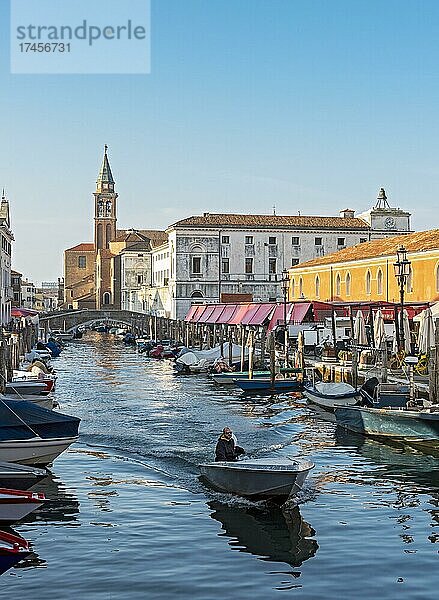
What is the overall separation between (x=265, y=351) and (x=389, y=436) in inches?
960

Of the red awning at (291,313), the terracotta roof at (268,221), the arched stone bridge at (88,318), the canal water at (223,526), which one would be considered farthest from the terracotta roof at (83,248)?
the canal water at (223,526)

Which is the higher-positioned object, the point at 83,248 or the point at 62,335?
the point at 83,248

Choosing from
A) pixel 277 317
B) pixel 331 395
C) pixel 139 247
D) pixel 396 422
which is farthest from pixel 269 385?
pixel 139 247

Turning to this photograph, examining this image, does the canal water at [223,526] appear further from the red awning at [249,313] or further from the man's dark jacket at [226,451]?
the red awning at [249,313]

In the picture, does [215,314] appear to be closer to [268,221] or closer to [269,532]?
[268,221]

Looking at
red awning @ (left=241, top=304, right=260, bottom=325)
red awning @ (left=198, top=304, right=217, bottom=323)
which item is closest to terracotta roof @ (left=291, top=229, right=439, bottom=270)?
red awning @ (left=241, top=304, right=260, bottom=325)

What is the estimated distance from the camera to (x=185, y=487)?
54.6ft

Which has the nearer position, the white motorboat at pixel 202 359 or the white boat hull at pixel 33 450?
the white boat hull at pixel 33 450

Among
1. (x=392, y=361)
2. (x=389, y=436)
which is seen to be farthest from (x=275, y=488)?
(x=392, y=361)

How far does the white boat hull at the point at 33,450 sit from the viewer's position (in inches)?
650

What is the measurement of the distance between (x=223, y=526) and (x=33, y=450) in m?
4.73

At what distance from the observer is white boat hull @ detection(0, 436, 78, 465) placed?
54.2 feet

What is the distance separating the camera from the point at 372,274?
4800 centimetres

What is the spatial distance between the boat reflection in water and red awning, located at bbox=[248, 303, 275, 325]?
27.9 m
